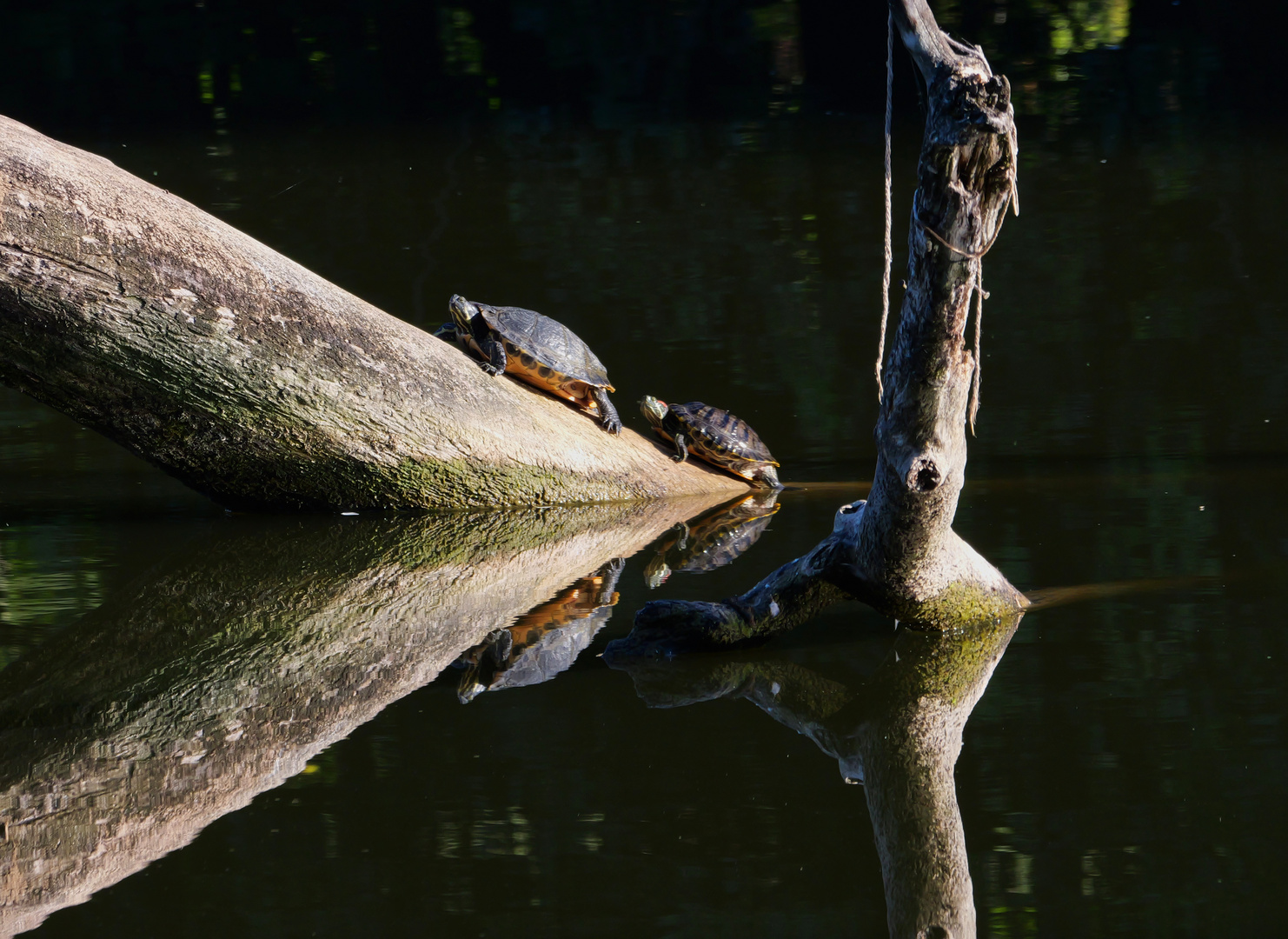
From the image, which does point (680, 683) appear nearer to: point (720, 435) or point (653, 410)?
point (720, 435)

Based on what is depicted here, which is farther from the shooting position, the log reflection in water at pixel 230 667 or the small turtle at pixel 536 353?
the small turtle at pixel 536 353

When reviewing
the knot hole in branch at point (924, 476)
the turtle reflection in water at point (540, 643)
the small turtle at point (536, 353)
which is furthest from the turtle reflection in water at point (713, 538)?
the knot hole in branch at point (924, 476)

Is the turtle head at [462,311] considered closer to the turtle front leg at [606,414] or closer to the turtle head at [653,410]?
the turtle front leg at [606,414]

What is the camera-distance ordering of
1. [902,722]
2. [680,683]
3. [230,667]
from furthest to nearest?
[230,667] → [680,683] → [902,722]

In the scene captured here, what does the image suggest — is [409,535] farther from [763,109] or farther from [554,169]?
[763,109]

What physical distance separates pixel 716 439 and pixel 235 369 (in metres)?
1.93

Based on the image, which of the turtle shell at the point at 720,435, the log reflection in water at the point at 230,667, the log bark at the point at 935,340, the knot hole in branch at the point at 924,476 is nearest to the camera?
the log reflection in water at the point at 230,667

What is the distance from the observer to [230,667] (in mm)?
3182

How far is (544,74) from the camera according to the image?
35.9 ft

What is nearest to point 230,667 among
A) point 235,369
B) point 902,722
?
point 235,369

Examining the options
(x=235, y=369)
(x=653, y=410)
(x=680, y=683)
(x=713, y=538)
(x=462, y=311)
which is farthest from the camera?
(x=653, y=410)

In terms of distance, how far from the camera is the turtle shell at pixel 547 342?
5.09 metres

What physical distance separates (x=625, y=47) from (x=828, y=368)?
576 centimetres

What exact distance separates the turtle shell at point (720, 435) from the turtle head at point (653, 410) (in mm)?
72
